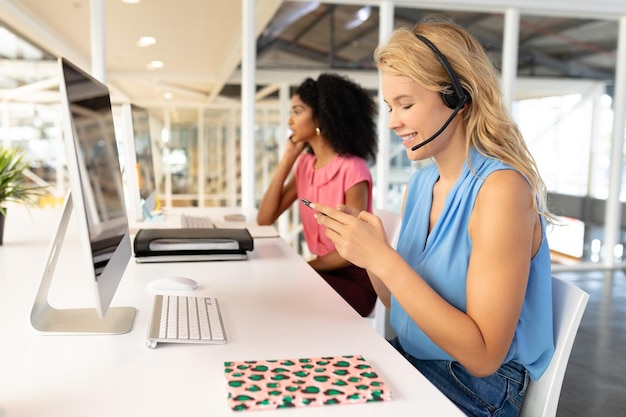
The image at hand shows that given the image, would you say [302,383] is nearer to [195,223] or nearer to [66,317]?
[66,317]

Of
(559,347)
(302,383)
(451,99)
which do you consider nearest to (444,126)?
(451,99)

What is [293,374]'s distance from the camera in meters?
0.89

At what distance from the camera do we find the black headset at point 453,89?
121 centimetres

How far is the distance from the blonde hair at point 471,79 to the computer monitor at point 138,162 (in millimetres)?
1306

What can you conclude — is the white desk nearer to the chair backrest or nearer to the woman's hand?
the woman's hand

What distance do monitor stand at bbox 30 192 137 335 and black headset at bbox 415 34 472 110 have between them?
80cm

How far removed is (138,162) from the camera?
235cm

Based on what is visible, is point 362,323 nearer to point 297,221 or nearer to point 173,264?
point 173,264

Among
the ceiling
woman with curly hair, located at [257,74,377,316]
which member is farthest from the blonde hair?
the ceiling

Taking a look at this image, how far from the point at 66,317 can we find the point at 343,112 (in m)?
1.66

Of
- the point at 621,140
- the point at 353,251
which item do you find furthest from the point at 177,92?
the point at 353,251

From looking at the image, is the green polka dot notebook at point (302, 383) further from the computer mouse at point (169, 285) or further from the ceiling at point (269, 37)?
the ceiling at point (269, 37)

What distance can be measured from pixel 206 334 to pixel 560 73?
492cm

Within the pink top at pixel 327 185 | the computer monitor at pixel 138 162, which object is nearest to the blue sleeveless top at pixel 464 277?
the pink top at pixel 327 185
